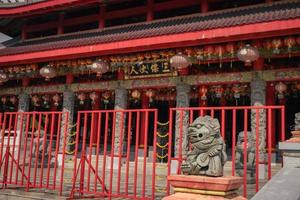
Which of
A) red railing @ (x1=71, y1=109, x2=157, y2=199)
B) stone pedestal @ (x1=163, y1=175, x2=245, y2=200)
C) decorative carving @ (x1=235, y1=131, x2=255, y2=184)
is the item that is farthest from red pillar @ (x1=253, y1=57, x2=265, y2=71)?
stone pedestal @ (x1=163, y1=175, x2=245, y2=200)

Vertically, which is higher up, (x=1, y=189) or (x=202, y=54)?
(x=202, y=54)

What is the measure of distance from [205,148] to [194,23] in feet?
22.4

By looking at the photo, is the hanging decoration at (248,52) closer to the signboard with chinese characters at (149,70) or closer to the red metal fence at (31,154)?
the signboard with chinese characters at (149,70)

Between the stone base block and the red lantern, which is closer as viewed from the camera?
the stone base block

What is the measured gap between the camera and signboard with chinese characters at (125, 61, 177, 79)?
10.8 metres

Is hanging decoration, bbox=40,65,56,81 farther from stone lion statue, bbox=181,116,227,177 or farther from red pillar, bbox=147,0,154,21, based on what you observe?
stone lion statue, bbox=181,116,227,177

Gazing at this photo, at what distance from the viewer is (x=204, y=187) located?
346cm

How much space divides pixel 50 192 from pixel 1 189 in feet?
3.61

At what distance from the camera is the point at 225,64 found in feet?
34.0

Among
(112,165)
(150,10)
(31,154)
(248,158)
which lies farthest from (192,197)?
(150,10)

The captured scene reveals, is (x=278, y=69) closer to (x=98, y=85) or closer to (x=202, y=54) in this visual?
(x=202, y=54)

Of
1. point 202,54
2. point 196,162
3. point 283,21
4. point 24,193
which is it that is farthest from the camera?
point 202,54

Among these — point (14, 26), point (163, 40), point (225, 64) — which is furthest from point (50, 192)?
point (14, 26)

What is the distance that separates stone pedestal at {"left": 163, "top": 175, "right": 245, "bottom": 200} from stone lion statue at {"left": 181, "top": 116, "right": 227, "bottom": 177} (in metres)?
0.15
